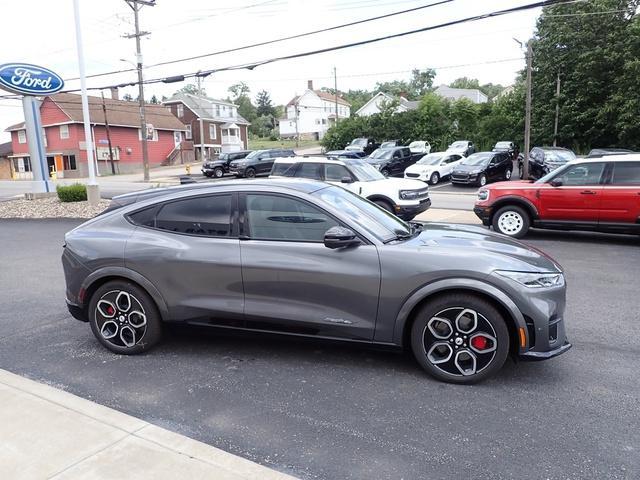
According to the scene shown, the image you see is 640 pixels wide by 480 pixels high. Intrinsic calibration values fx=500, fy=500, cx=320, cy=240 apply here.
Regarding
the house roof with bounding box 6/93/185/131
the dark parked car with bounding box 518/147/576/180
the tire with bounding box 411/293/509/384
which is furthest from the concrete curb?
the house roof with bounding box 6/93/185/131

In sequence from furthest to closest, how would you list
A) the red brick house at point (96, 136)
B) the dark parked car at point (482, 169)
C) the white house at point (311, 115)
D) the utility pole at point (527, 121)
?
the white house at point (311, 115), the red brick house at point (96, 136), the utility pole at point (527, 121), the dark parked car at point (482, 169)

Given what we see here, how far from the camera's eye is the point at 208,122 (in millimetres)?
63125

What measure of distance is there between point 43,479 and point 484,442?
256 cm

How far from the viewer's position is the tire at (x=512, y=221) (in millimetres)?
10250

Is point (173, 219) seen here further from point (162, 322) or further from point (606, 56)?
point (606, 56)

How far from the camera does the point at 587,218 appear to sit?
9461mm

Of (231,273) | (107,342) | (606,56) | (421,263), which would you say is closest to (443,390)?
(421,263)

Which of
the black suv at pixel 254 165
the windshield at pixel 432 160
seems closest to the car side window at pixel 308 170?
the windshield at pixel 432 160

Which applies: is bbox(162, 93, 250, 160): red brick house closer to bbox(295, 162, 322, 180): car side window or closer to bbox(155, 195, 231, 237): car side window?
bbox(295, 162, 322, 180): car side window

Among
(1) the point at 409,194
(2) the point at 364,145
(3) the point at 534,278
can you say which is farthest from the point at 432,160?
(3) the point at 534,278

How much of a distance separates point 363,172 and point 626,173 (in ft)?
19.4

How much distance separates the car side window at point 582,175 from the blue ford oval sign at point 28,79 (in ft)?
59.5

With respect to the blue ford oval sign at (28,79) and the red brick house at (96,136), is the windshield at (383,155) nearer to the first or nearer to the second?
the blue ford oval sign at (28,79)

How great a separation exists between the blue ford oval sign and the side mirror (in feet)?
61.1
